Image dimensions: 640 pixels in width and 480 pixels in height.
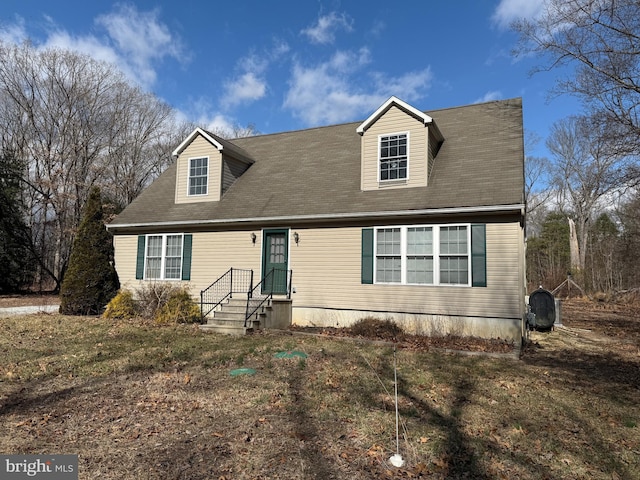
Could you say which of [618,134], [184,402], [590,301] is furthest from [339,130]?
[590,301]

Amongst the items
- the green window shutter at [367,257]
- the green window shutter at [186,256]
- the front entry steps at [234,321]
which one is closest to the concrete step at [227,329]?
the front entry steps at [234,321]

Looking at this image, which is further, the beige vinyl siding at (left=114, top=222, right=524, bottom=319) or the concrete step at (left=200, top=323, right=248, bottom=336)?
the concrete step at (left=200, top=323, right=248, bottom=336)

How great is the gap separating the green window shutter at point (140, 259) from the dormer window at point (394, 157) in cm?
816

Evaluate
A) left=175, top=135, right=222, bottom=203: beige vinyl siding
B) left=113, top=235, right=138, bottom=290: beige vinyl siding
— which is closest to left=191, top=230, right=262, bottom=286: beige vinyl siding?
left=175, top=135, right=222, bottom=203: beige vinyl siding

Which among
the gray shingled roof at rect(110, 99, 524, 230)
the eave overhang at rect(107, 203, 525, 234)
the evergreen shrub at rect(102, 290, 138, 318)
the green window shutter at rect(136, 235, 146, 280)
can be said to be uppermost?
the gray shingled roof at rect(110, 99, 524, 230)

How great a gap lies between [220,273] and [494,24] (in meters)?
11.6

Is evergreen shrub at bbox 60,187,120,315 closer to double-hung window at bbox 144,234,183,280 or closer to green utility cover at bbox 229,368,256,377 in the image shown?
double-hung window at bbox 144,234,183,280

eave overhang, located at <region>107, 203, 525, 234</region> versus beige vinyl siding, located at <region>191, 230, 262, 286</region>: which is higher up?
Result: eave overhang, located at <region>107, 203, 525, 234</region>

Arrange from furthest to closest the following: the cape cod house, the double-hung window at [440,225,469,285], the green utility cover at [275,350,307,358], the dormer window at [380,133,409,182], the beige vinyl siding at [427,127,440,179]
Answer: the dormer window at [380,133,409,182]
the beige vinyl siding at [427,127,440,179]
the double-hung window at [440,225,469,285]
the cape cod house
the green utility cover at [275,350,307,358]

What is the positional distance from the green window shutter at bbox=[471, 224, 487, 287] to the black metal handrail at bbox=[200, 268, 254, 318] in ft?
19.8

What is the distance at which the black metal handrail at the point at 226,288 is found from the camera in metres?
11.9

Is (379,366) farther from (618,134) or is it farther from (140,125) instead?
(140,125)

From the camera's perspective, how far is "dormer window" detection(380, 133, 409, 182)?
11.1 metres

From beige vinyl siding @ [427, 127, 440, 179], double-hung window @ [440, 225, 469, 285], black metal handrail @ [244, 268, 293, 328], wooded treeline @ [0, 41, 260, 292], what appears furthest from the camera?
wooded treeline @ [0, 41, 260, 292]
